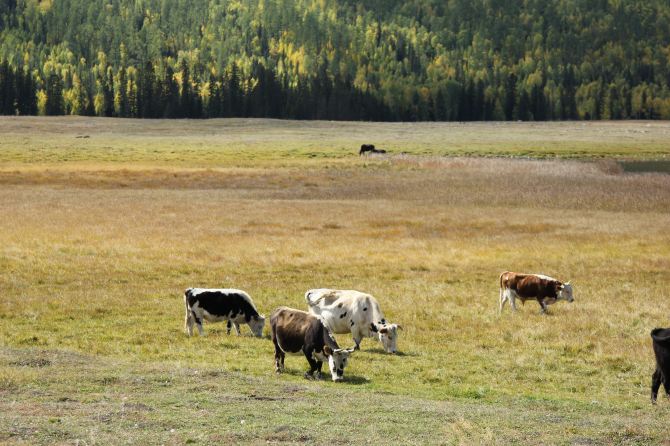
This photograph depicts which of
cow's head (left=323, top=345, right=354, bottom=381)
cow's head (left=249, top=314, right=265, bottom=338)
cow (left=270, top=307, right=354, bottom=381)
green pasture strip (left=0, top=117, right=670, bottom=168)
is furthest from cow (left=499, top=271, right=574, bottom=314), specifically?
green pasture strip (left=0, top=117, right=670, bottom=168)

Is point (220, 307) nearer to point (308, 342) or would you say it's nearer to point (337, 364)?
point (308, 342)

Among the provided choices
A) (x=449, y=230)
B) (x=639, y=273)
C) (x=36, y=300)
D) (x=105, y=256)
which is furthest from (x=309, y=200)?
(x=36, y=300)

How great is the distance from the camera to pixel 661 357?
602 inches

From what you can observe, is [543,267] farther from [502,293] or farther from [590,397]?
[590,397]

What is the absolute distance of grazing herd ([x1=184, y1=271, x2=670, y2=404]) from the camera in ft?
57.5

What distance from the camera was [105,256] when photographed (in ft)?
115

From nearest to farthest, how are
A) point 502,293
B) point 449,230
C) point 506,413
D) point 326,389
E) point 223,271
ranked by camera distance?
point 506,413 → point 326,389 → point 502,293 → point 223,271 → point 449,230

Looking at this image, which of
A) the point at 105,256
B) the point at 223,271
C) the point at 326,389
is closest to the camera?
the point at 326,389

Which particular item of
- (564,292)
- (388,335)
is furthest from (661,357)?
(564,292)

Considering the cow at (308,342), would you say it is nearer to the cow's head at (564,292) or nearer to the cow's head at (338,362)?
the cow's head at (338,362)

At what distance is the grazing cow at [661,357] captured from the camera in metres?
15.1

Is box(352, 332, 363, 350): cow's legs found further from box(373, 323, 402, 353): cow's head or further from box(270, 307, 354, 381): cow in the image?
box(270, 307, 354, 381): cow

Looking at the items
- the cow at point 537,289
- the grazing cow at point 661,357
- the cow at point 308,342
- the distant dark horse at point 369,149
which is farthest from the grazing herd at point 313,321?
the distant dark horse at point 369,149

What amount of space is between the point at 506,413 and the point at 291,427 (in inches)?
146
